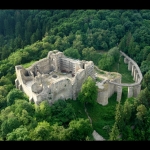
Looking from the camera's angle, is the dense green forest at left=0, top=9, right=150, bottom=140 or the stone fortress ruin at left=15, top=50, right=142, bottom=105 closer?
the dense green forest at left=0, top=9, right=150, bottom=140

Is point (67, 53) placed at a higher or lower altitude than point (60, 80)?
lower

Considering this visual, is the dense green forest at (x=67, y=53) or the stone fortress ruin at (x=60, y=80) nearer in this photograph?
the dense green forest at (x=67, y=53)

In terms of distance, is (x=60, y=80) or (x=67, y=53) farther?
(x=67, y=53)
